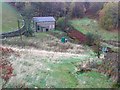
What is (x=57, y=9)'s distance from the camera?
36.2m

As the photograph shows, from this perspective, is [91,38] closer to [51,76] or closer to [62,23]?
[62,23]

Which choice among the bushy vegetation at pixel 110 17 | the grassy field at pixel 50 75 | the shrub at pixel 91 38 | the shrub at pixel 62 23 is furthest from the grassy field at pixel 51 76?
the bushy vegetation at pixel 110 17

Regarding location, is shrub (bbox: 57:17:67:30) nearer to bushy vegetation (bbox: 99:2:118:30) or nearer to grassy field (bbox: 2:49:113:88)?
bushy vegetation (bbox: 99:2:118:30)

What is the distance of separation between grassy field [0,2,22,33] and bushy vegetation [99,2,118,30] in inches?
387

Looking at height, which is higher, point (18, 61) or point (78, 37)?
point (18, 61)

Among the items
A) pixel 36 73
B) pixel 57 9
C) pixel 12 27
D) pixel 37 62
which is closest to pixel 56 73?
pixel 36 73

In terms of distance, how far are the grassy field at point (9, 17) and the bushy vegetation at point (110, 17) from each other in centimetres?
984

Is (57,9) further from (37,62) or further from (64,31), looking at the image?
(37,62)

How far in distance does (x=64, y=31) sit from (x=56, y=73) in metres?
19.8

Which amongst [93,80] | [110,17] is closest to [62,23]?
[110,17]

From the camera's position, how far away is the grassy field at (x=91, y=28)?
30.4 metres

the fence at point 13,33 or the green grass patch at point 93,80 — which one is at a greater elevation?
the green grass patch at point 93,80

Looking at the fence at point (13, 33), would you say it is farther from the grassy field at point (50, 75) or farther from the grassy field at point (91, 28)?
the grassy field at point (50, 75)

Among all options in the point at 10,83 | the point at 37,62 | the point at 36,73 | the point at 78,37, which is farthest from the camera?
the point at 78,37
